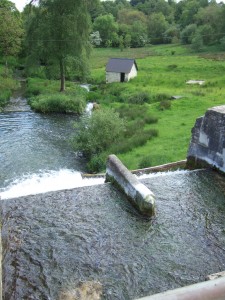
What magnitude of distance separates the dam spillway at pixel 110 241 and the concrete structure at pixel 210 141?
123 centimetres

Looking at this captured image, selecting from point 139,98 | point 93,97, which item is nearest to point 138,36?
point 93,97

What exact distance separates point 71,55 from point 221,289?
127 ft

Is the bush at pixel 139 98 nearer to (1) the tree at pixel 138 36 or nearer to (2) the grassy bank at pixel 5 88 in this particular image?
(2) the grassy bank at pixel 5 88

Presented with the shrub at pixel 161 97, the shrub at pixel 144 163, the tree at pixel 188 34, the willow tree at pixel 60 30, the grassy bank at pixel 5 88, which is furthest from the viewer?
the tree at pixel 188 34

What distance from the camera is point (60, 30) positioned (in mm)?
38938

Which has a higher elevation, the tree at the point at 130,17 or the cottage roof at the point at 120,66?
the tree at the point at 130,17

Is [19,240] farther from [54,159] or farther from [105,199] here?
[54,159]

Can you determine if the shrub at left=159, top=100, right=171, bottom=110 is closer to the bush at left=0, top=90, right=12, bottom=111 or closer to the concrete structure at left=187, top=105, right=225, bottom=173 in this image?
the concrete structure at left=187, top=105, right=225, bottom=173

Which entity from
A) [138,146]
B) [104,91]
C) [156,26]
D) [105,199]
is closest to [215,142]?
[105,199]

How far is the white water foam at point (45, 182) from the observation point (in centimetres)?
1599

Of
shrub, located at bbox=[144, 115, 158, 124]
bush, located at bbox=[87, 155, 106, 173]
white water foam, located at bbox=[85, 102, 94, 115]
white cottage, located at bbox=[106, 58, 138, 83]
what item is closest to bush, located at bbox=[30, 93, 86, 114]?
white water foam, located at bbox=[85, 102, 94, 115]

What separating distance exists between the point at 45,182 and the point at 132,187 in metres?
7.30

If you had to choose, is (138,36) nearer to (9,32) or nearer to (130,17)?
(130,17)

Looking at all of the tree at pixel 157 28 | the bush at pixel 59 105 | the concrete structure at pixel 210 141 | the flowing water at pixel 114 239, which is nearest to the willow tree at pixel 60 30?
the bush at pixel 59 105
